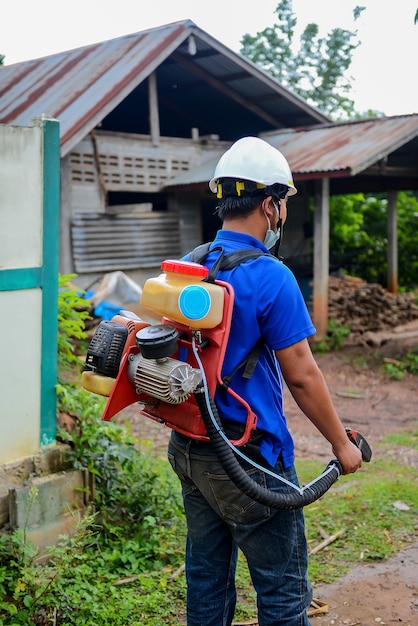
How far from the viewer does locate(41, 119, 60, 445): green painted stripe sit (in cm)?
379

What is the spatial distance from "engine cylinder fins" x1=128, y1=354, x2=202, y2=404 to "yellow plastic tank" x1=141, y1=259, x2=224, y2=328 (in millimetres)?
149

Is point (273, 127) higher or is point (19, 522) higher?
point (273, 127)

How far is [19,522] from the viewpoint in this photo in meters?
3.61

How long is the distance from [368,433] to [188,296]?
5.18 metres

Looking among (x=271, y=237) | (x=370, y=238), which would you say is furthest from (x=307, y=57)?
(x=271, y=237)

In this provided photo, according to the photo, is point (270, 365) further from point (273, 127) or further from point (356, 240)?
point (356, 240)

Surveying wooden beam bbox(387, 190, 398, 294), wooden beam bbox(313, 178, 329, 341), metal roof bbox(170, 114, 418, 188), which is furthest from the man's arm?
wooden beam bbox(387, 190, 398, 294)

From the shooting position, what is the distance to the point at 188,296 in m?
2.29

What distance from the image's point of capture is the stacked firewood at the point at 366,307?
462 inches

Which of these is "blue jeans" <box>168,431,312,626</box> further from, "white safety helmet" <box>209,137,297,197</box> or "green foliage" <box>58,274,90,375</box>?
"green foliage" <box>58,274,90,375</box>

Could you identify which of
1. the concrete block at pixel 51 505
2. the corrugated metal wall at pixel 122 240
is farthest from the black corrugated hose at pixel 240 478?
the corrugated metal wall at pixel 122 240

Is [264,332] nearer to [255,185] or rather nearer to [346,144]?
[255,185]

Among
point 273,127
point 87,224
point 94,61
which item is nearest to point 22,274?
point 87,224

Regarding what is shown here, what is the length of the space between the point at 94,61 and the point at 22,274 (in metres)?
8.22
